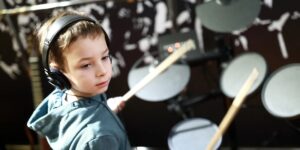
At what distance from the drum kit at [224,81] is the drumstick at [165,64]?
0.16 feet

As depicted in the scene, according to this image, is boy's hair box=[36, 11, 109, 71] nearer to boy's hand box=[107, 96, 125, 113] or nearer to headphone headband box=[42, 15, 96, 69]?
headphone headband box=[42, 15, 96, 69]

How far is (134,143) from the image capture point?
120 inches

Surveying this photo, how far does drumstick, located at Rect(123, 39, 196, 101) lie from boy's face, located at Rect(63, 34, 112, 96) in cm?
72

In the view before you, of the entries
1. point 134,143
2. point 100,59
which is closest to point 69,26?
point 100,59

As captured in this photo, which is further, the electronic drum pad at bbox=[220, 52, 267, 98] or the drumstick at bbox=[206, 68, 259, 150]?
the electronic drum pad at bbox=[220, 52, 267, 98]

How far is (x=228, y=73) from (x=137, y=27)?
2.99 feet

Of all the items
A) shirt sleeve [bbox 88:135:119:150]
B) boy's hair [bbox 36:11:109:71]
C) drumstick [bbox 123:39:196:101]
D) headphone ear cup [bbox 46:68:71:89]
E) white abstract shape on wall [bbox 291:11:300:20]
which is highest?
boy's hair [bbox 36:11:109:71]

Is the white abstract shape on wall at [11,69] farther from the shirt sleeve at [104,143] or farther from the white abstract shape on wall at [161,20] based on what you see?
the shirt sleeve at [104,143]

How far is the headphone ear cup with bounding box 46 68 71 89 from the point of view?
123cm

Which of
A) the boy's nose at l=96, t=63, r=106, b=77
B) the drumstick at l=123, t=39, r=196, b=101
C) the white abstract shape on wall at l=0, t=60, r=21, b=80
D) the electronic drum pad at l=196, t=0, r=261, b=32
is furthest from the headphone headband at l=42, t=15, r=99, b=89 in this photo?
the white abstract shape on wall at l=0, t=60, r=21, b=80

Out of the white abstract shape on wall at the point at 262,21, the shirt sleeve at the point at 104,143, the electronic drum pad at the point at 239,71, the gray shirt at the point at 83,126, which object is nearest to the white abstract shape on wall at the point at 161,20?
the white abstract shape on wall at the point at 262,21

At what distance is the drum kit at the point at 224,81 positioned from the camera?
1.82 meters

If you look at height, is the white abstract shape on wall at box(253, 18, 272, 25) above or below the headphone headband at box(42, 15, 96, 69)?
below

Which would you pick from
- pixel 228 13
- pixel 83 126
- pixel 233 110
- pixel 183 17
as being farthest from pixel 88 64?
pixel 183 17
